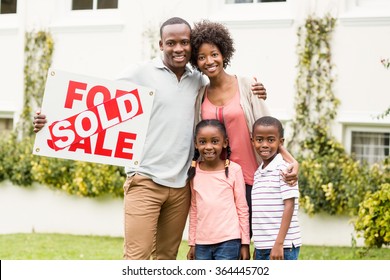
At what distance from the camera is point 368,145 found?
32.0ft

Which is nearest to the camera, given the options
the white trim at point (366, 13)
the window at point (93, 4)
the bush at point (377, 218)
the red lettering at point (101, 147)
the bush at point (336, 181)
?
the red lettering at point (101, 147)

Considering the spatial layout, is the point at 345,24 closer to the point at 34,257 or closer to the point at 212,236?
the point at 34,257

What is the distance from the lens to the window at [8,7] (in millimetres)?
11906

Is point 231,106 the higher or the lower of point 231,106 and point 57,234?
the higher

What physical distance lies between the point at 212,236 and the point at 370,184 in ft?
15.7

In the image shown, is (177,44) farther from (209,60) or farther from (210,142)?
(210,142)

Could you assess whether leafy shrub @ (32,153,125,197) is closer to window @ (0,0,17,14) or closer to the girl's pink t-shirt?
window @ (0,0,17,14)

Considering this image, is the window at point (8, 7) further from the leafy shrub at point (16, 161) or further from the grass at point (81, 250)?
the grass at point (81, 250)

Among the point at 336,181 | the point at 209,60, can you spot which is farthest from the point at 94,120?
the point at 336,181

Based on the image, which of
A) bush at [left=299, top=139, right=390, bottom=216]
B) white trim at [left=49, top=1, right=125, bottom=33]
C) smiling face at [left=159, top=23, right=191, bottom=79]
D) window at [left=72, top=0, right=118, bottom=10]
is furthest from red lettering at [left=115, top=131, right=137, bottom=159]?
window at [left=72, top=0, right=118, bottom=10]

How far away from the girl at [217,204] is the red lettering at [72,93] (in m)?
0.74

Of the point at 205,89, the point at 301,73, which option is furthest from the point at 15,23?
the point at 205,89

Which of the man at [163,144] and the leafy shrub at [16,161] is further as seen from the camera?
the leafy shrub at [16,161]

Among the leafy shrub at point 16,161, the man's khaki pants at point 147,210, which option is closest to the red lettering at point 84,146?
the man's khaki pants at point 147,210
